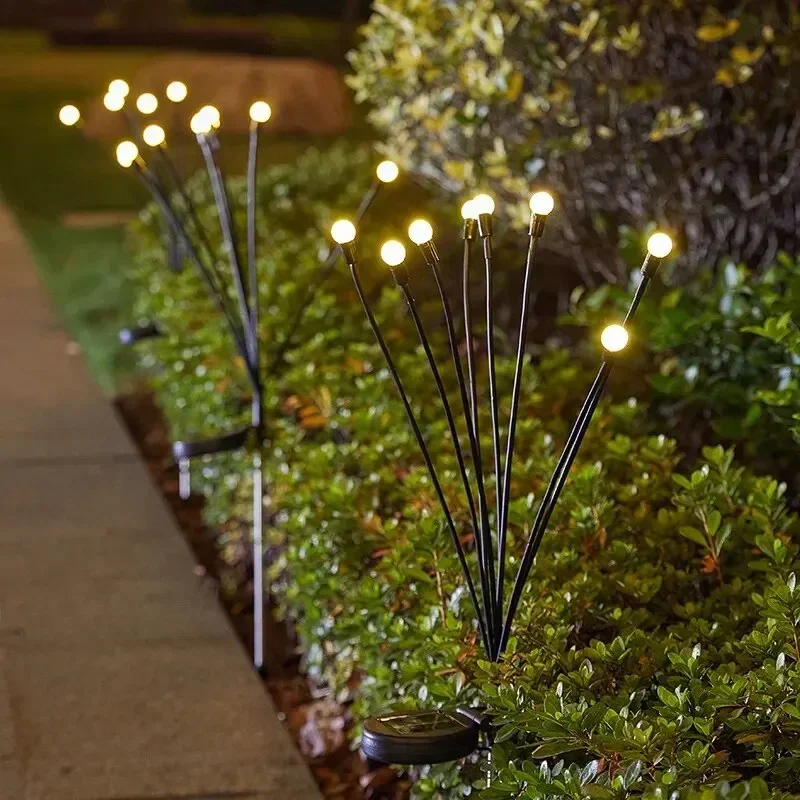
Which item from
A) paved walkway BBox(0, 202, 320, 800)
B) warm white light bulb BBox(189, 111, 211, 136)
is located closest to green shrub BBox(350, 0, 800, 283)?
warm white light bulb BBox(189, 111, 211, 136)

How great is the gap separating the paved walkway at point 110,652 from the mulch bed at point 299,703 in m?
0.13

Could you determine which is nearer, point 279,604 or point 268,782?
point 268,782

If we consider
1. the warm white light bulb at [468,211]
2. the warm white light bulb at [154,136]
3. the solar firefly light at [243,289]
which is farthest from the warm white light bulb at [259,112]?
the warm white light bulb at [468,211]

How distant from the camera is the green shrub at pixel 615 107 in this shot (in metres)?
4.37

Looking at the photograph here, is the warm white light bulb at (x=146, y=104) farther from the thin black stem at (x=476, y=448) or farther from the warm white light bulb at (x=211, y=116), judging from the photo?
the thin black stem at (x=476, y=448)

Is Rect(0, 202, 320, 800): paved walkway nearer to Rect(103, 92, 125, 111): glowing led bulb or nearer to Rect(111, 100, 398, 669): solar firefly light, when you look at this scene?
Rect(111, 100, 398, 669): solar firefly light

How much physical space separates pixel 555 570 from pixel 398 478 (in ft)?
2.62

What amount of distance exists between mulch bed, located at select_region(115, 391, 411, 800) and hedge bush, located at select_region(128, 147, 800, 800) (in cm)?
13

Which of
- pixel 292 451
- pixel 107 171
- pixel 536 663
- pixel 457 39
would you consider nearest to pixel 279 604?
pixel 292 451

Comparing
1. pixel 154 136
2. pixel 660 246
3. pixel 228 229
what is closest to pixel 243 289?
pixel 228 229

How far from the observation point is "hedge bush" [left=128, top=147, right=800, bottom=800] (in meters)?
2.13

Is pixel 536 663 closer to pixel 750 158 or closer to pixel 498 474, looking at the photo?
pixel 498 474

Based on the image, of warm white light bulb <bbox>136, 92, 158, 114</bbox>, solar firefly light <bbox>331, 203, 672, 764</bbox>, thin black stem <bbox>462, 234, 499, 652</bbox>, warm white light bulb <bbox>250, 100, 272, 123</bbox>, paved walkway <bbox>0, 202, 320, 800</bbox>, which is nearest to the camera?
solar firefly light <bbox>331, 203, 672, 764</bbox>

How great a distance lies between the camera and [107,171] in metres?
12.4
